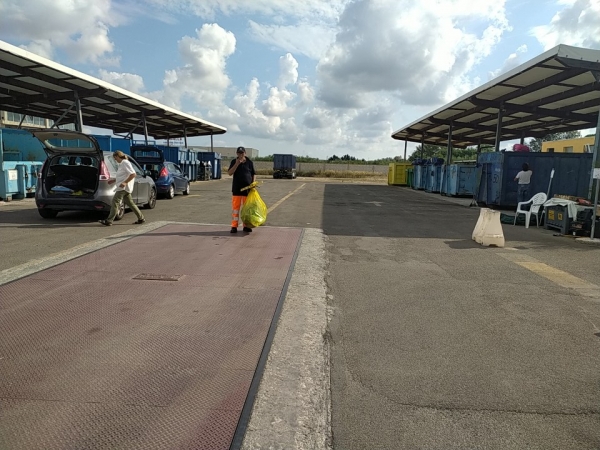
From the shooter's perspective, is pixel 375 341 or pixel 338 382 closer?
pixel 338 382

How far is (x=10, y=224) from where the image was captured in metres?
9.82

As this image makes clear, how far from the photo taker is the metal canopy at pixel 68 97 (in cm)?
1614

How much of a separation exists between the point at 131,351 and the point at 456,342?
2.83 metres

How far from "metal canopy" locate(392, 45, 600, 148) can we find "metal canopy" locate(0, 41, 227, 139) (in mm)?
16145

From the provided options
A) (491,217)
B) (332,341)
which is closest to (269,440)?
(332,341)

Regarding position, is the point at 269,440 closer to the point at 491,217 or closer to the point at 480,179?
the point at 491,217

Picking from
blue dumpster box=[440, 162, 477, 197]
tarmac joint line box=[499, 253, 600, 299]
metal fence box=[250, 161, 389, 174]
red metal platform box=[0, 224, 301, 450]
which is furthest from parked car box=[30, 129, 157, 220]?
metal fence box=[250, 161, 389, 174]

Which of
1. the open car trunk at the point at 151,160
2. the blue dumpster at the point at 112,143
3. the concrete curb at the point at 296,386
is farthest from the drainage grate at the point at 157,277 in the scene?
the blue dumpster at the point at 112,143

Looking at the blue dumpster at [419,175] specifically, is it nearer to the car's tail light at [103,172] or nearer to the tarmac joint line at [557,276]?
the tarmac joint line at [557,276]

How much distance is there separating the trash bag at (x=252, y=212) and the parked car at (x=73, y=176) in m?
3.34

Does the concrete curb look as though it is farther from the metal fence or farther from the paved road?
the metal fence

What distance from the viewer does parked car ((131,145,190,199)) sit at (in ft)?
57.3

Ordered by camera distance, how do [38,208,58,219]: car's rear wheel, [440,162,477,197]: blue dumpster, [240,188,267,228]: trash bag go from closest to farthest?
[240,188,267,228]: trash bag → [38,208,58,219]: car's rear wheel → [440,162,477,197]: blue dumpster

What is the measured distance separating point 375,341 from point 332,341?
1.28 ft
